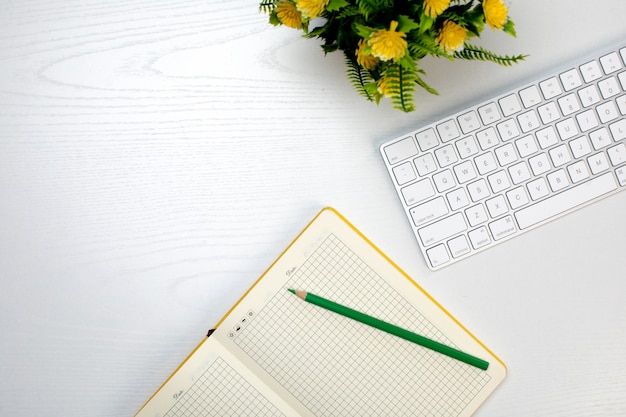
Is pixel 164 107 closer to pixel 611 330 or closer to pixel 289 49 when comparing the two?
pixel 289 49

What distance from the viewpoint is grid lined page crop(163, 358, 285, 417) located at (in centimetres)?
71

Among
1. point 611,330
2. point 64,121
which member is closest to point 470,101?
point 611,330

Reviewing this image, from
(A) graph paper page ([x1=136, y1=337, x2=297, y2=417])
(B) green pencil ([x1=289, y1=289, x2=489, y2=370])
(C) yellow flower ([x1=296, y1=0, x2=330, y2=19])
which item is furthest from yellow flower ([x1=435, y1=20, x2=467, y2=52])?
(A) graph paper page ([x1=136, y1=337, x2=297, y2=417])

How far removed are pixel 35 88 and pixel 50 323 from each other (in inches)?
12.3

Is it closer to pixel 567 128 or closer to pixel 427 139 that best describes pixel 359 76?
pixel 427 139

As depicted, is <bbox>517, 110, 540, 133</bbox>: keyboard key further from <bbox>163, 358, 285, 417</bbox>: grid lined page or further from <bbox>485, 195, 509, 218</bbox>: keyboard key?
<bbox>163, 358, 285, 417</bbox>: grid lined page

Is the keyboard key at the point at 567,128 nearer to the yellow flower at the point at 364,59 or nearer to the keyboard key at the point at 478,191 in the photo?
the keyboard key at the point at 478,191

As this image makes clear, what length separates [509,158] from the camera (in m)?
0.73

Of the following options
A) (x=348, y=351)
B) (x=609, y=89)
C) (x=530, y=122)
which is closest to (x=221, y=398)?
(x=348, y=351)

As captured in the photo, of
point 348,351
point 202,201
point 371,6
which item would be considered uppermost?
point 371,6

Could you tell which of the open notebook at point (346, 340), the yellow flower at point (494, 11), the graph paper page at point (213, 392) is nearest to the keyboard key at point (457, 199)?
Result: the open notebook at point (346, 340)

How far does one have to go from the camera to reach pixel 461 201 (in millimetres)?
733

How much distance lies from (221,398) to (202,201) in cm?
26

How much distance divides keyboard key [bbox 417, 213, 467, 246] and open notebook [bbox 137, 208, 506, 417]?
0.19 ft
